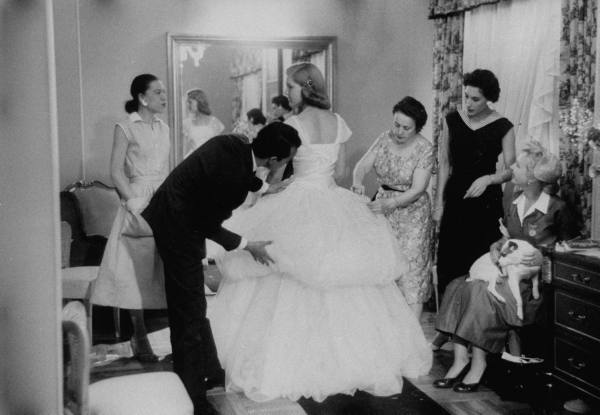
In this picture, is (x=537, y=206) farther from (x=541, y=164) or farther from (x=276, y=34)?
(x=276, y=34)

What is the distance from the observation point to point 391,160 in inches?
173

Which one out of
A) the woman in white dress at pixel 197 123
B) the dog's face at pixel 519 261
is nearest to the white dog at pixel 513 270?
the dog's face at pixel 519 261

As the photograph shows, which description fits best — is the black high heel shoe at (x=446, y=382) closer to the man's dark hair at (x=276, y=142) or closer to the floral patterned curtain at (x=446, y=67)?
the man's dark hair at (x=276, y=142)

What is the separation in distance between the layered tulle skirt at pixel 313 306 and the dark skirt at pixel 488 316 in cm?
30

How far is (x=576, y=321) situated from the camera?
3432 millimetres

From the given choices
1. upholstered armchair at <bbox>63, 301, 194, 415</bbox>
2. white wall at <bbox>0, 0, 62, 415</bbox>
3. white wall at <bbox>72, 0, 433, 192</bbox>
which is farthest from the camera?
white wall at <bbox>72, 0, 433, 192</bbox>

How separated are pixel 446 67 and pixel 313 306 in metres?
2.84

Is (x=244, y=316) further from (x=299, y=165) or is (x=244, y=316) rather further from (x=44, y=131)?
(x=44, y=131)

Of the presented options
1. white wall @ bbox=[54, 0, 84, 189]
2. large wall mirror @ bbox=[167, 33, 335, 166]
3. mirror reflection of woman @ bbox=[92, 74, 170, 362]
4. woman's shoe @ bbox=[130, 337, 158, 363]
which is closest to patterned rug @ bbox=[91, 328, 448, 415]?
woman's shoe @ bbox=[130, 337, 158, 363]

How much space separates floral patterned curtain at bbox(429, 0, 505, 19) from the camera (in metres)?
5.34

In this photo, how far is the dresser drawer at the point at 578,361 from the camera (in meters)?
3.29

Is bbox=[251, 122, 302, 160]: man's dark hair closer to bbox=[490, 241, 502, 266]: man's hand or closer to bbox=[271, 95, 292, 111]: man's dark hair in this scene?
bbox=[490, 241, 502, 266]: man's hand

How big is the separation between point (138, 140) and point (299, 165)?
3.32 ft

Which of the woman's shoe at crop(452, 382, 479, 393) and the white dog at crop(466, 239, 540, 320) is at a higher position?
the white dog at crop(466, 239, 540, 320)
